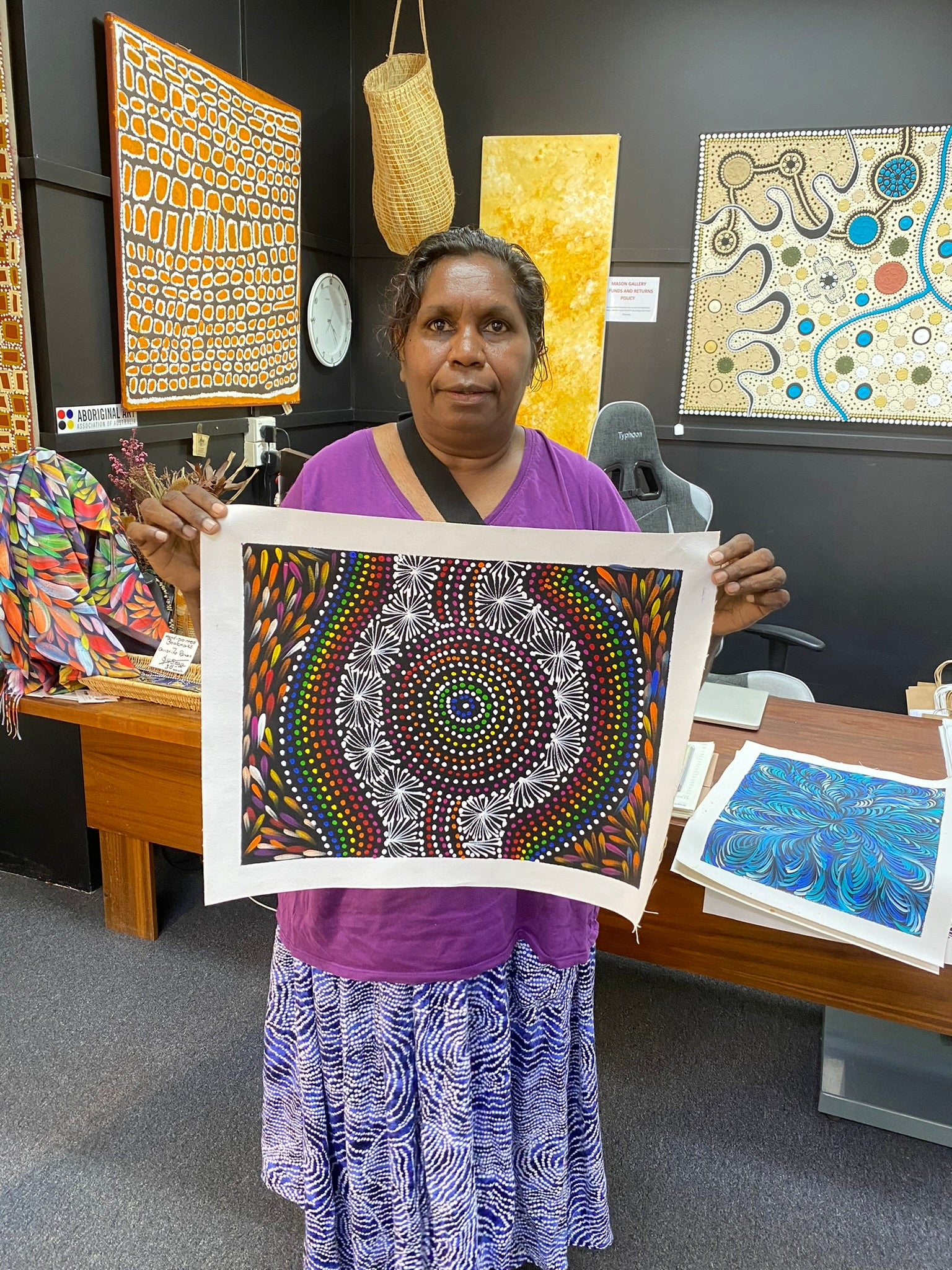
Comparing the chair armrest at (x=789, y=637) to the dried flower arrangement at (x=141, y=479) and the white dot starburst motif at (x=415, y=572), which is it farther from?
the white dot starburst motif at (x=415, y=572)

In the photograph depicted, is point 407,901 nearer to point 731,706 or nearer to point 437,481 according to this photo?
point 437,481

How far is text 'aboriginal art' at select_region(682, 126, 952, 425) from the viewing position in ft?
9.87

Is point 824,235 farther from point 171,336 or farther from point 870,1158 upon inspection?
point 870,1158

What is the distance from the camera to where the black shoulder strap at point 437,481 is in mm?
1070

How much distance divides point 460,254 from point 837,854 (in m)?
0.96

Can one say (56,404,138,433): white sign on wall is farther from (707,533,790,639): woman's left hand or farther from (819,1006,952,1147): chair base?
(819,1006,952,1147): chair base

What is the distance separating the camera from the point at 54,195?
224 cm

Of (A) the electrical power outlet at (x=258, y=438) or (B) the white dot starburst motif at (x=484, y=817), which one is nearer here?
(B) the white dot starburst motif at (x=484, y=817)

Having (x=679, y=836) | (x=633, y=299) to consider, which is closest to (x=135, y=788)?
(x=679, y=836)

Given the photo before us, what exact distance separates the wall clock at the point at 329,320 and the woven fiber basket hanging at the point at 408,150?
395mm

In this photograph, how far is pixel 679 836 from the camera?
1.36m

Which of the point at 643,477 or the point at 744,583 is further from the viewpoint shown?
the point at 643,477

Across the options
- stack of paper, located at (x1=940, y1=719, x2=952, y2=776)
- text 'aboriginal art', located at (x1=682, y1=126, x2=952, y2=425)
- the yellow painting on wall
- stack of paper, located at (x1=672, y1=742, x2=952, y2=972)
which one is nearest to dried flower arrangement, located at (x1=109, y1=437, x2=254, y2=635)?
stack of paper, located at (x1=672, y1=742, x2=952, y2=972)

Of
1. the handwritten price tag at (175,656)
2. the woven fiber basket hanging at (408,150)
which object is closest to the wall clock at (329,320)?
the woven fiber basket hanging at (408,150)
